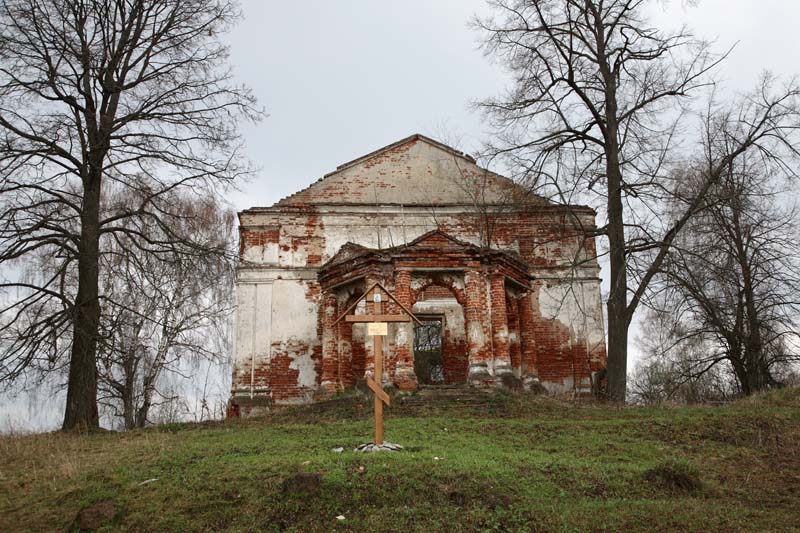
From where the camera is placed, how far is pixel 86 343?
47.2 ft

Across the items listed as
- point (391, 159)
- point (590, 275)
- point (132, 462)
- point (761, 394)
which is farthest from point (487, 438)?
point (391, 159)

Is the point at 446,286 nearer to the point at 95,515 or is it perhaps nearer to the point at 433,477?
the point at 433,477

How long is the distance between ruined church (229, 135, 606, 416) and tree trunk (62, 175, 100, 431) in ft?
16.8

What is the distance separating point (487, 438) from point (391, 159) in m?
11.8

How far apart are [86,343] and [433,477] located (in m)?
8.26

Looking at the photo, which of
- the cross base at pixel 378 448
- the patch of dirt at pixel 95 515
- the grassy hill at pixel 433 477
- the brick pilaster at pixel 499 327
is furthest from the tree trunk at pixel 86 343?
the brick pilaster at pixel 499 327

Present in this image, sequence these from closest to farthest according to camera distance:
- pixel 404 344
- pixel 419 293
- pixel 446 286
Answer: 1. pixel 404 344
2. pixel 446 286
3. pixel 419 293

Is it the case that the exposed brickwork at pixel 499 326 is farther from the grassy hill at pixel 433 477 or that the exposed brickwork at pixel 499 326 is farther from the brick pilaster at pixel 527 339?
the grassy hill at pixel 433 477

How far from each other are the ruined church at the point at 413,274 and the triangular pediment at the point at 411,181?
0.03 meters

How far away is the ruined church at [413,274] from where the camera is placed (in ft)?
58.4

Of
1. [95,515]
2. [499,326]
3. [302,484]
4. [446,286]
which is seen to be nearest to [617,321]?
[499,326]

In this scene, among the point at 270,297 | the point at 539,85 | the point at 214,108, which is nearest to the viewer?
the point at 214,108

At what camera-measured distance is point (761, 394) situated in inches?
629

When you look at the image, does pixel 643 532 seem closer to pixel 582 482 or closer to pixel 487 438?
pixel 582 482
